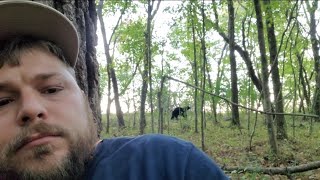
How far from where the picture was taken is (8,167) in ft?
4.53

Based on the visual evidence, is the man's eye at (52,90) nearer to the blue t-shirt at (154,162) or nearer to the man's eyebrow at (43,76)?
the man's eyebrow at (43,76)

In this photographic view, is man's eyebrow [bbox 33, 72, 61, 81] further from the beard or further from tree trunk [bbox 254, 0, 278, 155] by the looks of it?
tree trunk [bbox 254, 0, 278, 155]

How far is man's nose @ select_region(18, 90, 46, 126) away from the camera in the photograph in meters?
1.35

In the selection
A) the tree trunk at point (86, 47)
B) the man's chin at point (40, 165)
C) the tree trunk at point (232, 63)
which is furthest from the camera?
the tree trunk at point (232, 63)

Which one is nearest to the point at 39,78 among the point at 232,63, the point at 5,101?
the point at 5,101

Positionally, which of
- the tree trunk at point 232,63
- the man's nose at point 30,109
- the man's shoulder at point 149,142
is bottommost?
the man's shoulder at point 149,142

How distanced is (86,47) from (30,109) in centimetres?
125

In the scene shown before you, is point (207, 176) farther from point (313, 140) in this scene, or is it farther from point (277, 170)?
point (313, 140)

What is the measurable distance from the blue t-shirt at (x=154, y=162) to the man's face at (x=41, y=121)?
0.10 meters

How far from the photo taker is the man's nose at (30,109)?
53.2 inches

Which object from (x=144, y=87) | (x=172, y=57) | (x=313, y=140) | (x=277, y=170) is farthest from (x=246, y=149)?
(x=172, y=57)

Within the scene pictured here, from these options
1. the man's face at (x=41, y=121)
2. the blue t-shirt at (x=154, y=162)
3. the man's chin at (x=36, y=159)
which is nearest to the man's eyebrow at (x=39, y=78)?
the man's face at (x=41, y=121)

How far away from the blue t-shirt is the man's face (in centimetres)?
10

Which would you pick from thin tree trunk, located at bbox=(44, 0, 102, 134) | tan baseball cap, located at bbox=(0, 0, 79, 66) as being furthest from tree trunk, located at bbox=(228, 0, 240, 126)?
tan baseball cap, located at bbox=(0, 0, 79, 66)
